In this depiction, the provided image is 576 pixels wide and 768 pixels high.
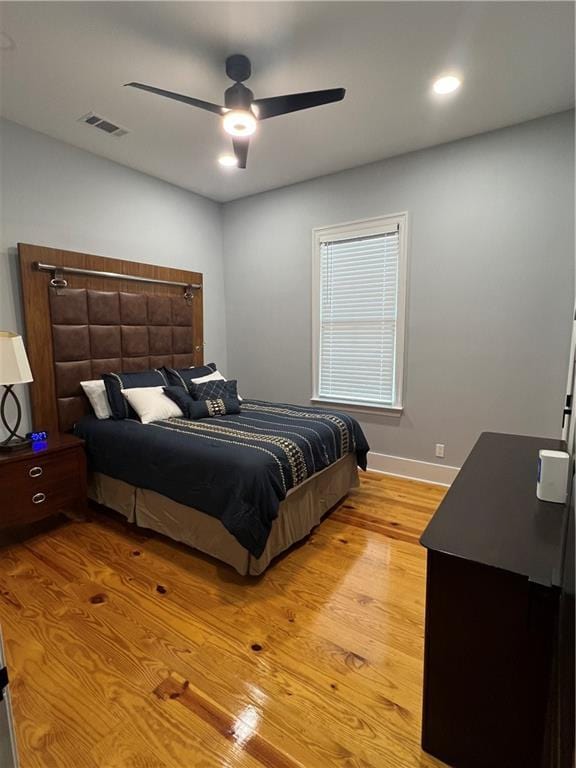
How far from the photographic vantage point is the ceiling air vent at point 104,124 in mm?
2721

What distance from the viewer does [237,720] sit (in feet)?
4.53

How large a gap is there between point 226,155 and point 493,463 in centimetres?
321

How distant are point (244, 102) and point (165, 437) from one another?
2.08 meters

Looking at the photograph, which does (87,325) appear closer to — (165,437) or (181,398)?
(181,398)

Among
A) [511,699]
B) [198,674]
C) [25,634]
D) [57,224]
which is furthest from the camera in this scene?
[57,224]

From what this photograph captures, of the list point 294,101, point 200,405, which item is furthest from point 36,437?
point 294,101

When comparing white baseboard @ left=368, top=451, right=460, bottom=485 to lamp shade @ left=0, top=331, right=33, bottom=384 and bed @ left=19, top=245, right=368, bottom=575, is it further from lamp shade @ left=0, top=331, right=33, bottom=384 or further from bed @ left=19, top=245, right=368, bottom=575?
lamp shade @ left=0, top=331, right=33, bottom=384

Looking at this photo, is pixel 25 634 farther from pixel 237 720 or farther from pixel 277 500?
pixel 277 500

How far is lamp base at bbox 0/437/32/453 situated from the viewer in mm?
2457

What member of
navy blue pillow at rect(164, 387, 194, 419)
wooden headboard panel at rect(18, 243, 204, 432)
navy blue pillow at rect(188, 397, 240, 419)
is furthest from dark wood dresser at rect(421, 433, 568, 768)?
wooden headboard panel at rect(18, 243, 204, 432)

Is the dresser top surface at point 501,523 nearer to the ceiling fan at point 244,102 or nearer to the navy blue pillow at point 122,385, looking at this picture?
the ceiling fan at point 244,102

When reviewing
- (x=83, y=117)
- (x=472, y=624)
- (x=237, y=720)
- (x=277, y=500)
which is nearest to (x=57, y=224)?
(x=83, y=117)

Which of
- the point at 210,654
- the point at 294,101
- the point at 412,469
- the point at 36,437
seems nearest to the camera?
the point at 210,654

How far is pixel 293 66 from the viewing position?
2203mm
